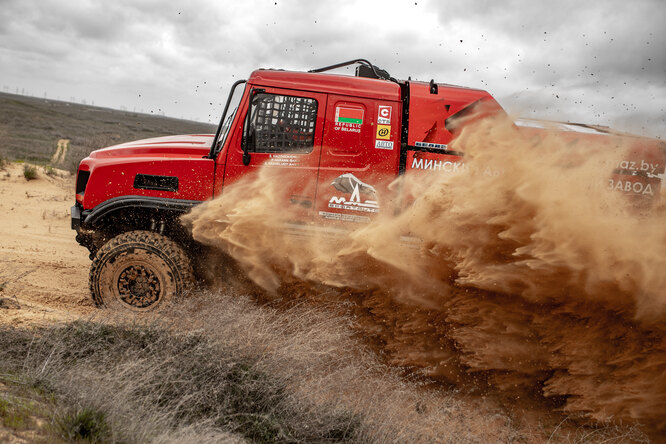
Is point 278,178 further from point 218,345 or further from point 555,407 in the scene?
point 555,407

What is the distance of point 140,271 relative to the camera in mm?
4730

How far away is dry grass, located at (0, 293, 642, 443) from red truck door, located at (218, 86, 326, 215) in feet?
4.08

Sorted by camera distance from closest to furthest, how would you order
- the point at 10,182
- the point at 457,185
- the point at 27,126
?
the point at 457,185
the point at 10,182
the point at 27,126

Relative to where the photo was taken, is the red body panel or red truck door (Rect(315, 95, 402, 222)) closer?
red truck door (Rect(315, 95, 402, 222))

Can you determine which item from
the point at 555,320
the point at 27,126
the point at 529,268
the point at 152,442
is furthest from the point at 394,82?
the point at 27,126

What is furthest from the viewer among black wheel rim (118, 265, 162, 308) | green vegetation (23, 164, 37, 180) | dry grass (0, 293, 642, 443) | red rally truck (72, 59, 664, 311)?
green vegetation (23, 164, 37, 180)

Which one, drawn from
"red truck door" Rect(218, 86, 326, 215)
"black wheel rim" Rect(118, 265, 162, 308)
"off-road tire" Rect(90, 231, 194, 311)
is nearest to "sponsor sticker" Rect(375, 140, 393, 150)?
"red truck door" Rect(218, 86, 326, 215)

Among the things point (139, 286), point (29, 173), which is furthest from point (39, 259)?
point (29, 173)

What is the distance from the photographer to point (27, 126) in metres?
38.2

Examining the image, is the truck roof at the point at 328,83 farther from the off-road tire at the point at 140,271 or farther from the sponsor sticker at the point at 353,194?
the off-road tire at the point at 140,271

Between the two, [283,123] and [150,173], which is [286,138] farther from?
[150,173]

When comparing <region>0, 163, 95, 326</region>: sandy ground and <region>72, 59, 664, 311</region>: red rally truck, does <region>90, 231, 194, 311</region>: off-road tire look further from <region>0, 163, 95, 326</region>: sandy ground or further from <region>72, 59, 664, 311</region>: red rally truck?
<region>0, 163, 95, 326</region>: sandy ground

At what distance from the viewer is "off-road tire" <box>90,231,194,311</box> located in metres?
Result: 4.65

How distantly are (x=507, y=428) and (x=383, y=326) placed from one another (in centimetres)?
139
